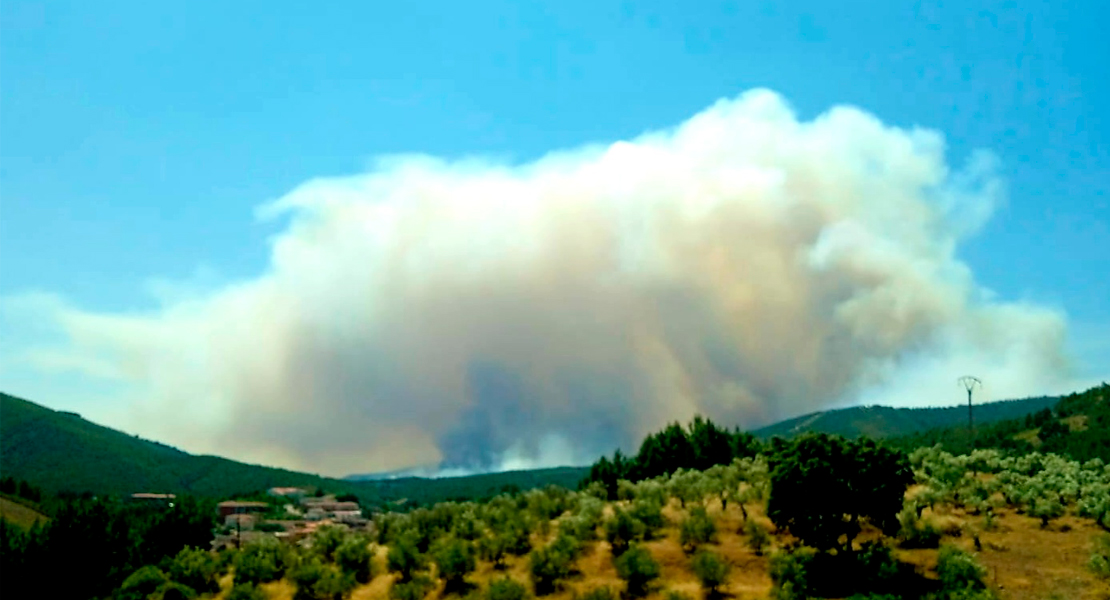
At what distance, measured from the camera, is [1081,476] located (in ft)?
173

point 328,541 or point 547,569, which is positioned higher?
point 328,541

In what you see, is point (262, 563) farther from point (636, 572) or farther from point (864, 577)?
point (864, 577)

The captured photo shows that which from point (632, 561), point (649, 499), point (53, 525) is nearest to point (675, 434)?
point (649, 499)

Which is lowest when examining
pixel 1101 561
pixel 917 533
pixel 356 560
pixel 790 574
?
pixel 356 560

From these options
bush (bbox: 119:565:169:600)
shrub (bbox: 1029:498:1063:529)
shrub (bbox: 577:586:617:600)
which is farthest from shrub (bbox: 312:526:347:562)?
shrub (bbox: 1029:498:1063:529)

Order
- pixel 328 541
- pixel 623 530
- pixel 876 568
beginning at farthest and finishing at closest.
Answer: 1. pixel 328 541
2. pixel 623 530
3. pixel 876 568

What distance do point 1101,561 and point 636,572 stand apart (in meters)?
18.4

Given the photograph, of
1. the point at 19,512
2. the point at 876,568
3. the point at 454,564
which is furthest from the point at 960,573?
the point at 19,512

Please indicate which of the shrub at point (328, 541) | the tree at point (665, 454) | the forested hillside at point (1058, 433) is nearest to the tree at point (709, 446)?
the tree at point (665, 454)

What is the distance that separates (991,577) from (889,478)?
5.34m

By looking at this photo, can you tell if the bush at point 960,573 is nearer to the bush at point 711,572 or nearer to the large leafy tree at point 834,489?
the large leafy tree at point 834,489

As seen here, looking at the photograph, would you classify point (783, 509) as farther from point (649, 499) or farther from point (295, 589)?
point (295, 589)

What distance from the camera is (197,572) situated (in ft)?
149

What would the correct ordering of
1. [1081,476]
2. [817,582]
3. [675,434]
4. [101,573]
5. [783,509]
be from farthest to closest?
[675,434]
[101,573]
[1081,476]
[783,509]
[817,582]
